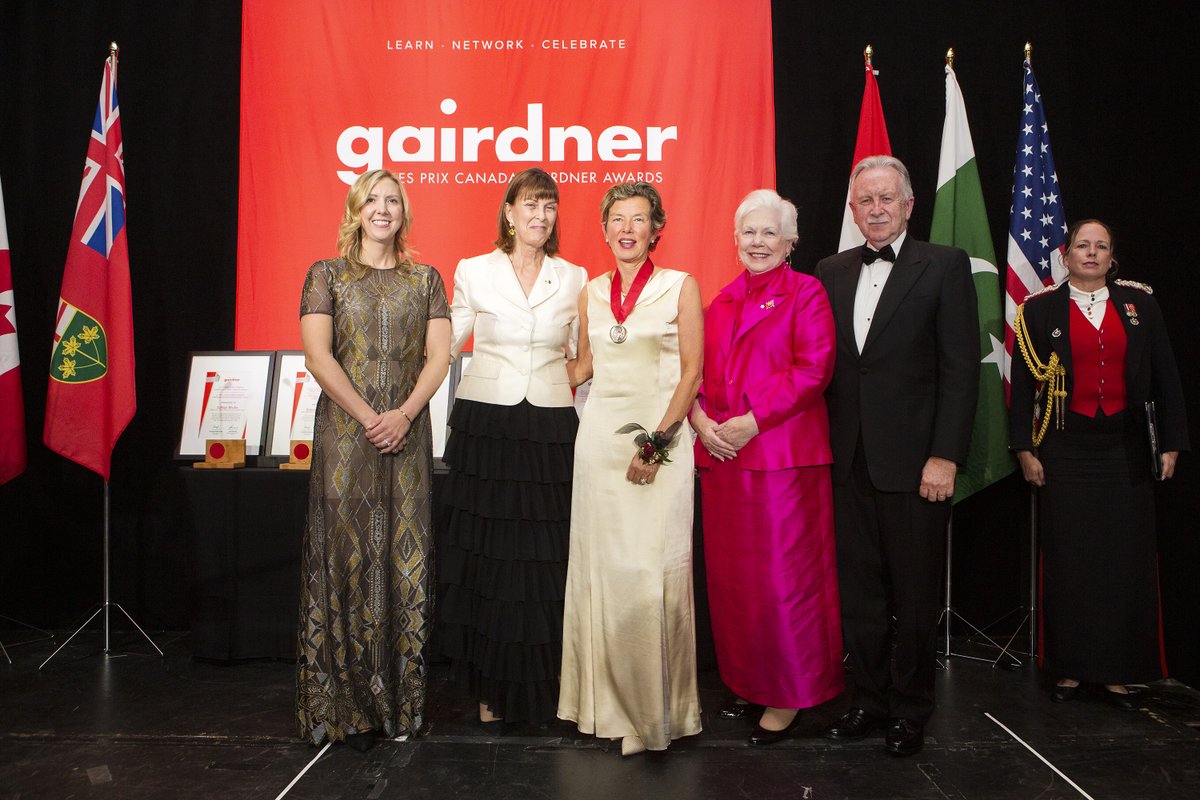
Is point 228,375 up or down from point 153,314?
down

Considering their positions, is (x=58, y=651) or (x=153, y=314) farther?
(x=153, y=314)

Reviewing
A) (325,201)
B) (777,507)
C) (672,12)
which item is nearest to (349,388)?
(777,507)

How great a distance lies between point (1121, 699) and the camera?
132 inches

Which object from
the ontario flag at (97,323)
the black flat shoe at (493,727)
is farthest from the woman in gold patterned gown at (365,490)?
the ontario flag at (97,323)

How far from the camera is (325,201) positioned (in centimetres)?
443

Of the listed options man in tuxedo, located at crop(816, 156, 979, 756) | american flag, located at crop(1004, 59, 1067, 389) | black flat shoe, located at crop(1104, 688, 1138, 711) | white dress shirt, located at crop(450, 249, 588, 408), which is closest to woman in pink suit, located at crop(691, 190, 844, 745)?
man in tuxedo, located at crop(816, 156, 979, 756)

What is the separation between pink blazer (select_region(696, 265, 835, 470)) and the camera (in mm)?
2740

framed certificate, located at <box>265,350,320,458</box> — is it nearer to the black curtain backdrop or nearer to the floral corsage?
the black curtain backdrop

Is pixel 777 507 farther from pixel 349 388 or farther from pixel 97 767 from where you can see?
pixel 97 767

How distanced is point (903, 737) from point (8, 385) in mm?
4260

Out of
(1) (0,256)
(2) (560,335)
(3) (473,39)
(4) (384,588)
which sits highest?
(3) (473,39)

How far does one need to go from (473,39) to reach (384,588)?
9.89ft

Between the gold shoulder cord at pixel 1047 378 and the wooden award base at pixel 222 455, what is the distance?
3.53 metres

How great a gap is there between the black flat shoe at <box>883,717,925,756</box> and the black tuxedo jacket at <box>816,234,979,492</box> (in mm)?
802
